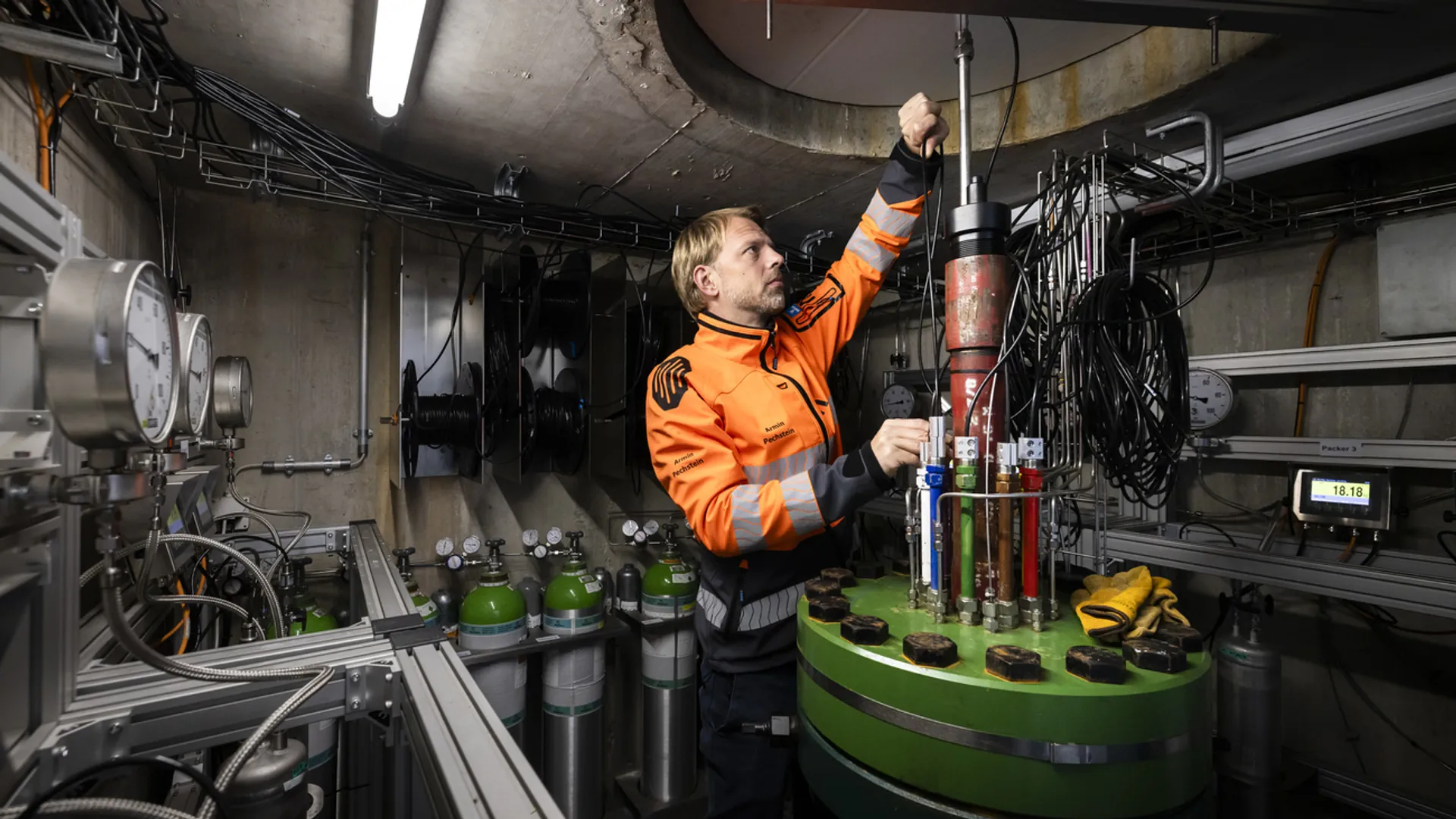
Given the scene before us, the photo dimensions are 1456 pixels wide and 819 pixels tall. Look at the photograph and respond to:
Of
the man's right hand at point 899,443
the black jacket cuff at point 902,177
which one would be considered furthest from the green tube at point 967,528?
the black jacket cuff at point 902,177

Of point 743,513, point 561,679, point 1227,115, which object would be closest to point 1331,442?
point 1227,115

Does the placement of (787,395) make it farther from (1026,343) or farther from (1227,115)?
(1227,115)

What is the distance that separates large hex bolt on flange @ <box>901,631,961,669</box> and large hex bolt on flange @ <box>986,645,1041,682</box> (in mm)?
50

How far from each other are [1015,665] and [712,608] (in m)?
0.91

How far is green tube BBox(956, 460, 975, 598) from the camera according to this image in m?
1.02

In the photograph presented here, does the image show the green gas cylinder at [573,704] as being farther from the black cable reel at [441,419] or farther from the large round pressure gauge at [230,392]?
the large round pressure gauge at [230,392]

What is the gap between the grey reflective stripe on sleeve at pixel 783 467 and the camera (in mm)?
1504

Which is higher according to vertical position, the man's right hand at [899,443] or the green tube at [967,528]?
the man's right hand at [899,443]

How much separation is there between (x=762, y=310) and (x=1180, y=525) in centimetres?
204

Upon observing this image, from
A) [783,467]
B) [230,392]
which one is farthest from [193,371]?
[783,467]

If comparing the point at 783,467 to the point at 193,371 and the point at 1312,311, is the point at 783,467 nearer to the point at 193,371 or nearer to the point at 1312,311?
the point at 193,371

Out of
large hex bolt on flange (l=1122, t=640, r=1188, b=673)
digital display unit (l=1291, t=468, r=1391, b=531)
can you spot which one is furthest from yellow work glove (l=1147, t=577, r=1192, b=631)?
digital display unit (l=1291, t=468, r=1391, b=531)

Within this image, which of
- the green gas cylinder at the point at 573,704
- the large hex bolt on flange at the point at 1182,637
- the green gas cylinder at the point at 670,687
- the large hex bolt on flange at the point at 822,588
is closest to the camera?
the large hex bolt on flange at the point at 1182,637

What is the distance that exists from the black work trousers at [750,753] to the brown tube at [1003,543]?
2.20 ft
